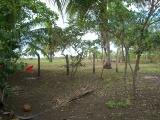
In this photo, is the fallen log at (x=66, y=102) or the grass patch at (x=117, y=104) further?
the grass patch at (x=117, y=104)

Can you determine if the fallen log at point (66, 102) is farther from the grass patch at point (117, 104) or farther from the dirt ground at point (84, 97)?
the grass patch at point (117, 104)

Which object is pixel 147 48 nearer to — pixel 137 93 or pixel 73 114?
pixel 137 93

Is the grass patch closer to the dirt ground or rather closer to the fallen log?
the dirt ground

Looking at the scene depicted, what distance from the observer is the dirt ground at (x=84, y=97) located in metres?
12.0

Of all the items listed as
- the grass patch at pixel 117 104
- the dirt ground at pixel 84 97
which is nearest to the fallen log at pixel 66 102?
the dirt ground at pixel 84 97

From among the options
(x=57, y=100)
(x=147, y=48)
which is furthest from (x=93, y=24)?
(x=57, y=100)

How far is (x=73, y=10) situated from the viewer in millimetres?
9742

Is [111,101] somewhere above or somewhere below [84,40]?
below

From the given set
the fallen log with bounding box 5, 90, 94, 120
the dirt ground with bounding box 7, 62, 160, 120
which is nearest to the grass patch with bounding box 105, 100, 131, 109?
the dirt ground with bounding box 7, 62, 160, 120

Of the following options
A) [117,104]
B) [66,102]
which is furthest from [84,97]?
[117,104]

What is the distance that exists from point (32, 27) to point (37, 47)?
1131 millimetres

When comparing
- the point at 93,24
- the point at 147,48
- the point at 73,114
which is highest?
the point at 93,24

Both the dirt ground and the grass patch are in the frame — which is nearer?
the dirt ground

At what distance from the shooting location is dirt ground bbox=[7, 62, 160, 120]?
12.0 meters
